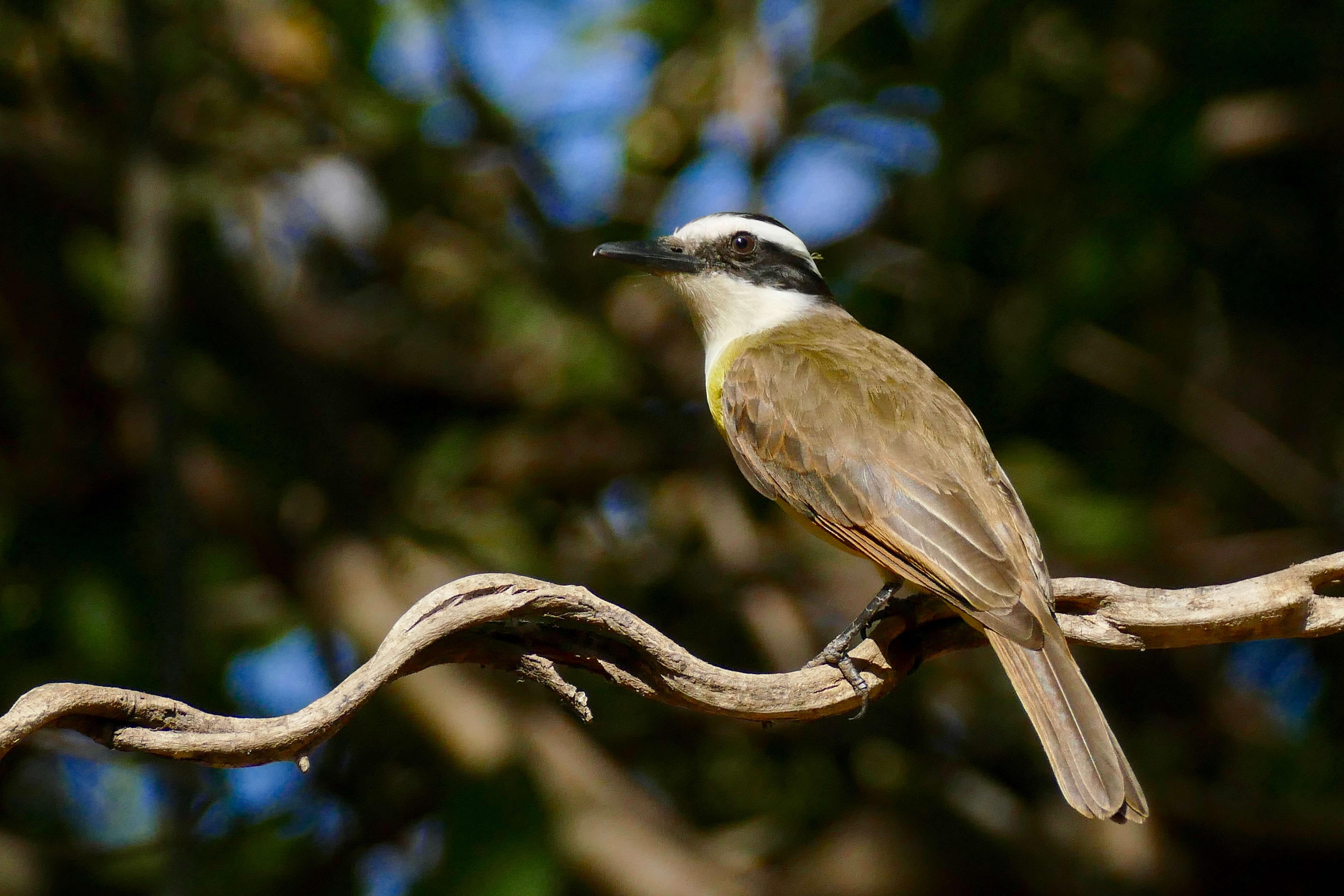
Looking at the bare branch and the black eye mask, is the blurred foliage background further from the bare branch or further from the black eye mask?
the bare branch

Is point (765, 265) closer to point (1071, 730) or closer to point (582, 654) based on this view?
→ point (1071, 730)

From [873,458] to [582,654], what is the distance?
1576mm

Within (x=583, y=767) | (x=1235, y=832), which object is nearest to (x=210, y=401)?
(x=583, y=767)

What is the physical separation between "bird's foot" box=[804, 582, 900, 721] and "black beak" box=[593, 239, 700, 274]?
1419 millimetres

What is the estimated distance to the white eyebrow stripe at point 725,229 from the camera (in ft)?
16.1

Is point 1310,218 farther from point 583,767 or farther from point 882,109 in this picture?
point 583,767

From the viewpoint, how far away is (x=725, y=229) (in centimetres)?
491

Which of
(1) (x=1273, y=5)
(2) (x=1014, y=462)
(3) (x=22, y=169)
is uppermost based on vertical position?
(1) (x=1273, y=5)

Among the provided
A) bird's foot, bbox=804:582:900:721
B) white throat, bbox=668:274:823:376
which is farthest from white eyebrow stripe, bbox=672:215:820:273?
bird's foot, bbox=804:582:900:721

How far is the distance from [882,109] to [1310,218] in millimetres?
2134

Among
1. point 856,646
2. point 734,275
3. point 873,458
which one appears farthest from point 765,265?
point 856,646

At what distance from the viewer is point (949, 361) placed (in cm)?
557

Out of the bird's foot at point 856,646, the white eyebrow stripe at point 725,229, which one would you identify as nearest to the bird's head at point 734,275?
the white eyebrow stripe at point 725,229

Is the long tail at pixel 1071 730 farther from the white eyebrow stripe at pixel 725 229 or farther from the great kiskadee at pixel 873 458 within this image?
the white eyebrow stripe at pixel 725 229
